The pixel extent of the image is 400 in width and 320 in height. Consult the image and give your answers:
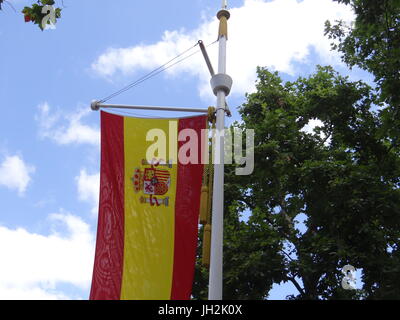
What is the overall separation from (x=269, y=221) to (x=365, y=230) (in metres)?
4.00

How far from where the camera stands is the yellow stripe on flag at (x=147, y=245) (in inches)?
277

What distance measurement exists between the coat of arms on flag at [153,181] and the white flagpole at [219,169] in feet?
2.87

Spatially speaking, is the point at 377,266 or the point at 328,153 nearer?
the point at 377,266

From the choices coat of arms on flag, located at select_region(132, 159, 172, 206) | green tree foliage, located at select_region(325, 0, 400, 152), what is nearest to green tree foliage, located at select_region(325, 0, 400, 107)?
green tree foliage, located at select_region(325, 0, 400, 152)

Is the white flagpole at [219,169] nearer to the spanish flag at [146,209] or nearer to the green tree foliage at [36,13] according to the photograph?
the spanish flag at [146,209]

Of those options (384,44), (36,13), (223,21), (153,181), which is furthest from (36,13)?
(384,44)

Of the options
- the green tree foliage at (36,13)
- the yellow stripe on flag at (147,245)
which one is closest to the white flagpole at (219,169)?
the yellow stripe on flag at (147,245)

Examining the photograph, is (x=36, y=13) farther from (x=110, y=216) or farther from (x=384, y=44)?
(x=384, y=44)

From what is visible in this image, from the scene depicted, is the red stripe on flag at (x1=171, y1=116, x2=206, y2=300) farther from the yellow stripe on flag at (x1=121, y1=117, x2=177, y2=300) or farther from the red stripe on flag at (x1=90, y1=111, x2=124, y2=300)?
the red stripe on flag at (x1=90, y1=111, x2=124, y2=300)

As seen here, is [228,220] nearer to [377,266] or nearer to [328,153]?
[328,153]

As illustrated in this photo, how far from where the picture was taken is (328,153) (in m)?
14.9

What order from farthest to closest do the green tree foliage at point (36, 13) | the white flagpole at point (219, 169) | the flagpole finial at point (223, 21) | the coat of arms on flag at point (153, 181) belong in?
the flagpole finial at point (223, 21) < the coat of arms on flag at point (153, 181) < the white flagpole at point (219, 169) < the green tree foliage at point (36, 13)

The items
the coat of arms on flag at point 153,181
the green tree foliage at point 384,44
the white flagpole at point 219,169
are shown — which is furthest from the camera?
the green tree foliage at point 384,44
